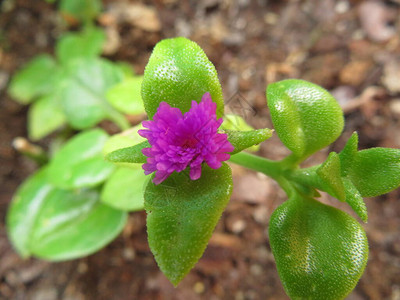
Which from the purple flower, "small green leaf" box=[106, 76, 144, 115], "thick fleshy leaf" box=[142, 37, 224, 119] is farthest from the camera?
"small green leaf" box=[106, 76, 144, 115]

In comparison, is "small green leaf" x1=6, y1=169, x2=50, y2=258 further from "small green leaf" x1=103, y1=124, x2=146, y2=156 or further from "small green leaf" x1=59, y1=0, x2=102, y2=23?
"small green leaf" x1=59, y1=0, x2=102, y2=23

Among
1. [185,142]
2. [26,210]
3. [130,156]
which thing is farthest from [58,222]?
[185,142]

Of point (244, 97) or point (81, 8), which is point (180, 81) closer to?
point (244, 97)

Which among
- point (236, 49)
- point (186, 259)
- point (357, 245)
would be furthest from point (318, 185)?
point (236, 49)

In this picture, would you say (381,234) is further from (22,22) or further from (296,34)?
(22,22)

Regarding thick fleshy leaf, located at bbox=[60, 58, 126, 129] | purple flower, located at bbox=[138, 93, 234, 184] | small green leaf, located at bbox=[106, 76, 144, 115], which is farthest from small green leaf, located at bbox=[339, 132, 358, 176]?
thick fleshy leaf, located at bbox=[60, 58, 126, 129]
